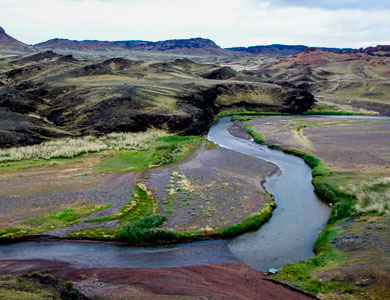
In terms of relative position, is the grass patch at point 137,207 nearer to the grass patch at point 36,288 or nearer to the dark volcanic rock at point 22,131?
the grass patch at point 36,288

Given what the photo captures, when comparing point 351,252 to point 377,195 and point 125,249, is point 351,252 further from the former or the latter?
point 125,249

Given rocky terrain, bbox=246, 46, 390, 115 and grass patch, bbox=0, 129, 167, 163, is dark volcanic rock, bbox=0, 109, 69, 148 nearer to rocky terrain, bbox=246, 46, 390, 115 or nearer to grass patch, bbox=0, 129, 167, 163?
grass patch, bbox=0, 129, 167, 163

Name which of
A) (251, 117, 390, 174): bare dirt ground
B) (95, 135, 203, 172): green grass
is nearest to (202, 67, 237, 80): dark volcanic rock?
(251, 117, 390, 174): bare dirt ground

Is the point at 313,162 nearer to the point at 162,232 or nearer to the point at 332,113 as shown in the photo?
the point at 162,232

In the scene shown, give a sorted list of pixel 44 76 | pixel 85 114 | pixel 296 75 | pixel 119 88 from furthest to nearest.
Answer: pixel 296 75
pixel 44 76
pixel 119 88
pixel 85 114

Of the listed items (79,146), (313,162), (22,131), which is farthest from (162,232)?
(22,131)

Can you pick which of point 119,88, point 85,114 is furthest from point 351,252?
point 119,88
